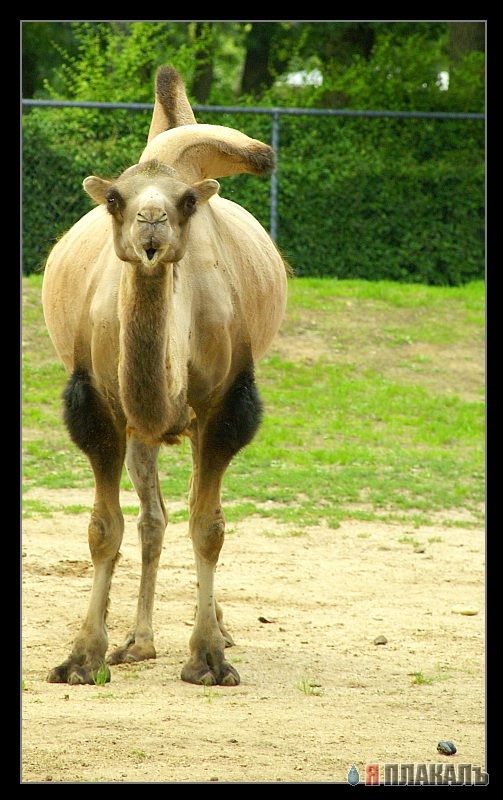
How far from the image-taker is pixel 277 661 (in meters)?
7.00

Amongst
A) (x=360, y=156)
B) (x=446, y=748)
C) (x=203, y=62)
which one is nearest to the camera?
(x=446, y=748)

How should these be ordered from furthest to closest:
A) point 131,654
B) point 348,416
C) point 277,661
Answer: point 348,416, point 277,661, point 131,654

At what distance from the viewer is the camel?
5.43 m

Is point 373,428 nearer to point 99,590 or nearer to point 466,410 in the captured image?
point 466,410

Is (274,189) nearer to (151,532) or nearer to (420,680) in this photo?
(151,532)

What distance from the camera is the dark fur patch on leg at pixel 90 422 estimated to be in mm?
6289

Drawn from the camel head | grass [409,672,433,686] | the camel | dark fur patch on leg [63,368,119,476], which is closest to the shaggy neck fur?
the camel

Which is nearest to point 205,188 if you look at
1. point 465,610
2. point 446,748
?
point 446,748

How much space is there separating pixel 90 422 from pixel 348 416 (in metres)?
A: 8.48

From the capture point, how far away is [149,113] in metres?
17.6

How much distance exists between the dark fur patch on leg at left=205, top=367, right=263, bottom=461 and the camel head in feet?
4.17

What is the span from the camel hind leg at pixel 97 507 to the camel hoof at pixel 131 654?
31 centimetres

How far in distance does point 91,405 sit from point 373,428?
826 centimetres

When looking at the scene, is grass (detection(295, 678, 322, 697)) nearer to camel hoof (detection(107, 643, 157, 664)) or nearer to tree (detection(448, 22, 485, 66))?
camel hoof (detection(107, 643, 157, 664))
